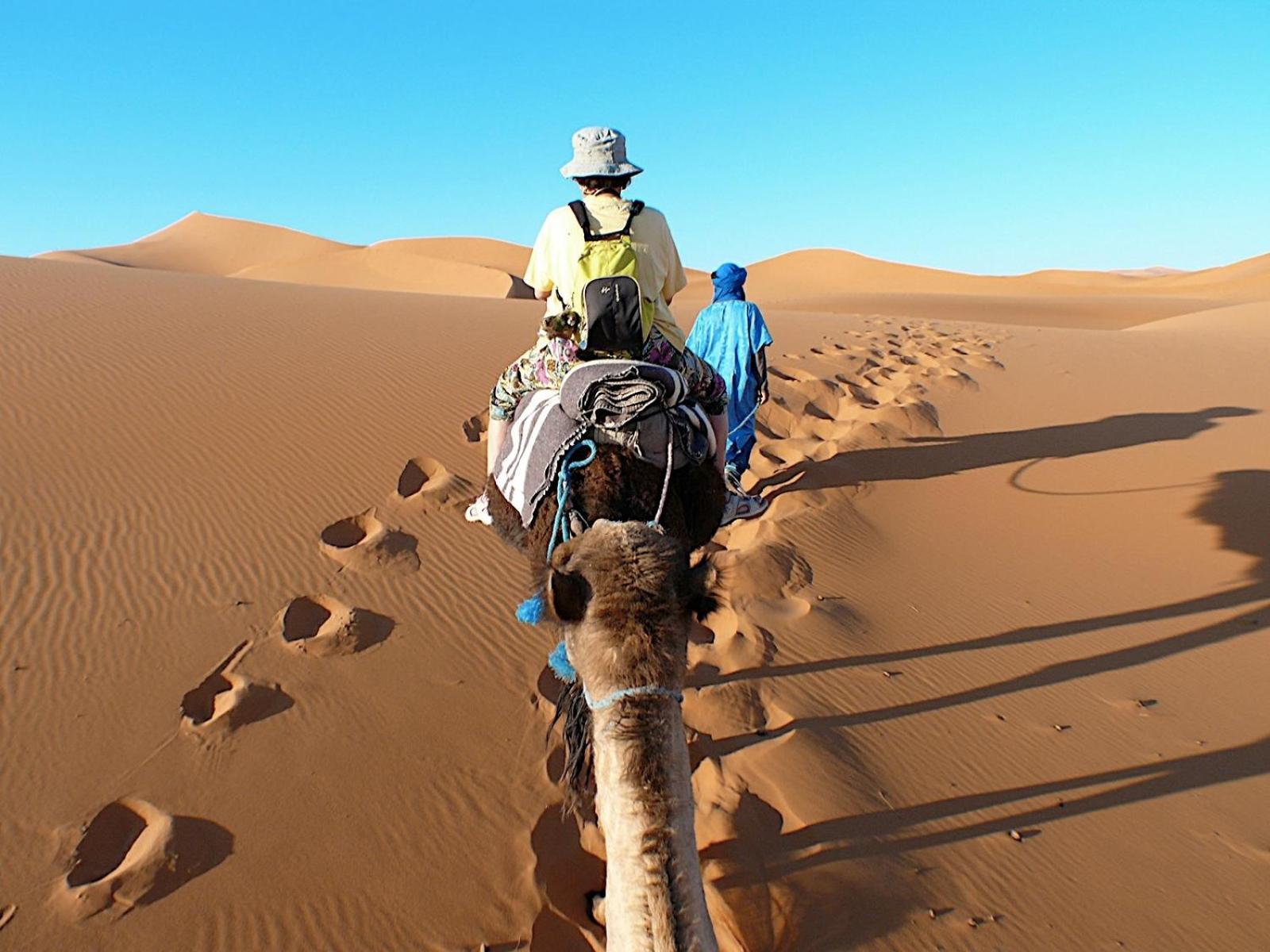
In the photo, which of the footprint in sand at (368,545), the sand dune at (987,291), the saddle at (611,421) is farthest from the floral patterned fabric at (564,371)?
the sand dune at (987,291)

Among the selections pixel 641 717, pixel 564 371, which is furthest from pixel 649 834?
pixel 564 371

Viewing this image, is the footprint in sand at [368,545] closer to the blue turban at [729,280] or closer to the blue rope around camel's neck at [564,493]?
the blue rope around camel's neck at [564,493]

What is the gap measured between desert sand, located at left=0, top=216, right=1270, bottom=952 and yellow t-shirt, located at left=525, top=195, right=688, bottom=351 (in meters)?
1.95

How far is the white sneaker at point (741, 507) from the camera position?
4098 millimetres

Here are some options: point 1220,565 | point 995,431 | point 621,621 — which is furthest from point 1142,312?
point 621,621

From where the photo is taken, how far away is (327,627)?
4.30 m

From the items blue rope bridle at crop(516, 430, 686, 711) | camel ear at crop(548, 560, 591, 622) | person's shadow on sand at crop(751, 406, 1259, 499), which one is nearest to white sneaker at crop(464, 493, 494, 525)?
blue rope bridle at crop(516, 430, 686, 711)

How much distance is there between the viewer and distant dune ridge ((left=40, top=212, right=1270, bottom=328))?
37.2m

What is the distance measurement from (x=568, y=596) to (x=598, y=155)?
1847mm

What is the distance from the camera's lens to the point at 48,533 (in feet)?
15.6

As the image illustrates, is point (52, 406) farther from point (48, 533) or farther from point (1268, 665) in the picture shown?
point (1268, 665)

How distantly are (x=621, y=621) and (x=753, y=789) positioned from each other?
1.90 metres

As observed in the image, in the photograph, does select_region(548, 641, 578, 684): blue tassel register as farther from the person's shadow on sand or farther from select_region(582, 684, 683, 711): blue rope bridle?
the person's shadow on sand

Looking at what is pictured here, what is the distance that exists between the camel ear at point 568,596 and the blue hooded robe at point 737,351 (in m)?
4.66
